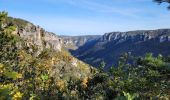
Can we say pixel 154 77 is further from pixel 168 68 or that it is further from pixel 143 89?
pixel 143 89

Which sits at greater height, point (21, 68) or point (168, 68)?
point (168, 68)

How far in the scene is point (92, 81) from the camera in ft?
345

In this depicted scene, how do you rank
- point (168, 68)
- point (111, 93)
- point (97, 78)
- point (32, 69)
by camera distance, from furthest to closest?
point (32, 69) < point (97, 78) < point (111, 93) < point (168, 68)

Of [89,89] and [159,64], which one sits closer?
[159,64]

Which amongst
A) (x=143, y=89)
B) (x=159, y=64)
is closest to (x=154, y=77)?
(x=159, y=64)

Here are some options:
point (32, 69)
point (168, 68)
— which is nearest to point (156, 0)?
point (168, 68)

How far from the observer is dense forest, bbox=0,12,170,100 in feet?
43.3

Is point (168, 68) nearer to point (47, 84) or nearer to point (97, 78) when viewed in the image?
point (47, 84)

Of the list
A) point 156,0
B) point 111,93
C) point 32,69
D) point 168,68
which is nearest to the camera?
point 156,0

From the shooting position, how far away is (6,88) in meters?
6.81

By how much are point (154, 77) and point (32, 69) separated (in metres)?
104

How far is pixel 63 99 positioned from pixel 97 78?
84.1 ft

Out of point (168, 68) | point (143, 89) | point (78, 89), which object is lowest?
point (78, 89)

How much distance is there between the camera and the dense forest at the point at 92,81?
43.3ft
